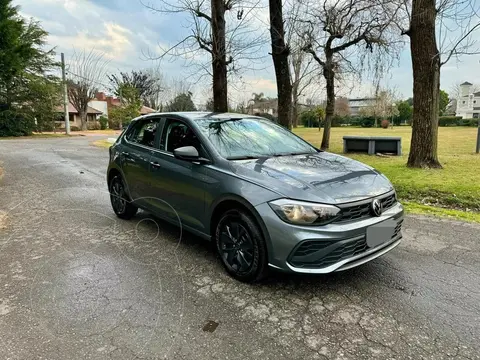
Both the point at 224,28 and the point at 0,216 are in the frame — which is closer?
the point at 0,216

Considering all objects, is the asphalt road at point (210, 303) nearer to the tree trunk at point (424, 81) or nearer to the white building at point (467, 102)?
the tree trunk at point (424, 81)

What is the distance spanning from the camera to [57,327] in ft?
8.53

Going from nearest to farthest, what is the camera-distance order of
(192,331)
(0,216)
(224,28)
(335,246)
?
(192,331) → (335,246) → (0,216) → (224,28)

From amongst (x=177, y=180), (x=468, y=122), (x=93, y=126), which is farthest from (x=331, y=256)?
(x=468, y=122)

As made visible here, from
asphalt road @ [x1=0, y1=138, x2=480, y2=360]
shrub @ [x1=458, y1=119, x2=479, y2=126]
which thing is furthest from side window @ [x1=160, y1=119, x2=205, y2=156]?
shrub @ [x1=458, y1=119, x2=479, y2=126]

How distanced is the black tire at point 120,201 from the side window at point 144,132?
69cm

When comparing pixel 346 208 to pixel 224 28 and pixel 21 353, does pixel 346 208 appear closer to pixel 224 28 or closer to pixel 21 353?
pixel 21 353

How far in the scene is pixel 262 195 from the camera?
3.02 meters

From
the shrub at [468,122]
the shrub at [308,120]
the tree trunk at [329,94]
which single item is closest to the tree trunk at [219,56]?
the tree trunk at [329,94]

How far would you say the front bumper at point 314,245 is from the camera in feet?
9.17

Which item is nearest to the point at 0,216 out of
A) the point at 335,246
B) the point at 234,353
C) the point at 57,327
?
the point at 57,327

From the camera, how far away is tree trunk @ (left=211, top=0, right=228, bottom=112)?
33.8 ft

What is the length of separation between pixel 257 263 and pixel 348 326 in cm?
90

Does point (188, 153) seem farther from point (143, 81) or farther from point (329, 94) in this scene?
point (143, 81)
